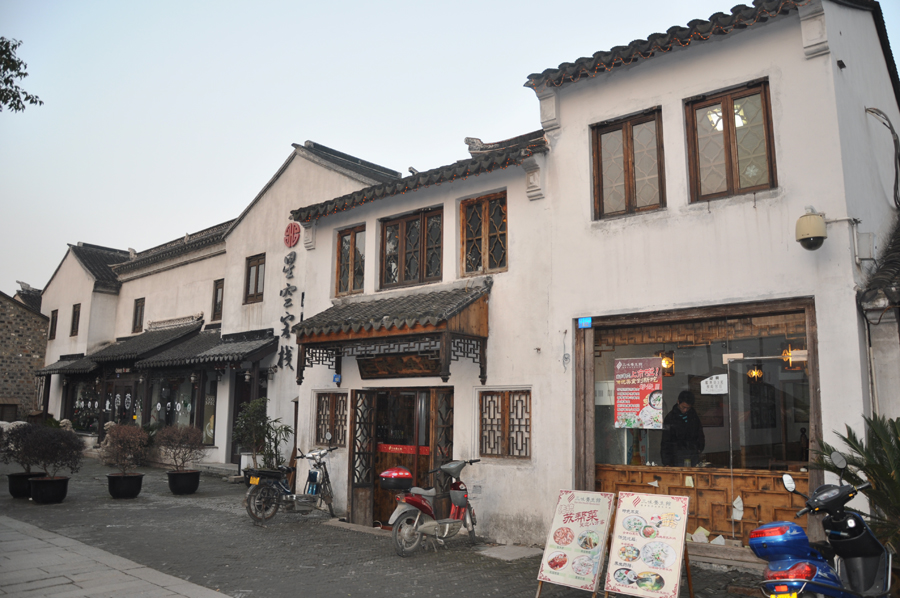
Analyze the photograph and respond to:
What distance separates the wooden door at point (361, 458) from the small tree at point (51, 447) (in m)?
6.37

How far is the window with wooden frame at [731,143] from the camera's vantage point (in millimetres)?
7641

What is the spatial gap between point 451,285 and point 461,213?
47.9 inches

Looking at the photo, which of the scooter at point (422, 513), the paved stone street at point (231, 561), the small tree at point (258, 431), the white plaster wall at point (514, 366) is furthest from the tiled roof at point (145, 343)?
the scooter at point (422, 513)

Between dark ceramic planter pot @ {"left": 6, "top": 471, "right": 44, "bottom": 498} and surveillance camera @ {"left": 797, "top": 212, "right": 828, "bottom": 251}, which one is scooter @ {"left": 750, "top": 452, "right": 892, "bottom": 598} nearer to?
surveillance camera @ {"left": 797, "top": 212, "right": 828, "bottom": 251}

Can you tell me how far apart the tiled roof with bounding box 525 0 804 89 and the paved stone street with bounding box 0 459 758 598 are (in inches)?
247

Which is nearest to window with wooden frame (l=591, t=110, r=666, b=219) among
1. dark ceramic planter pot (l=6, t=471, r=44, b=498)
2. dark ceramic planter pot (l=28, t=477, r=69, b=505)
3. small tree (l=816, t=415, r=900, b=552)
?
small tree (l=816, t=415, r=900, b=552)

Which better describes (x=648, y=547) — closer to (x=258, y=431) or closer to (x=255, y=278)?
(x=258, y=431)

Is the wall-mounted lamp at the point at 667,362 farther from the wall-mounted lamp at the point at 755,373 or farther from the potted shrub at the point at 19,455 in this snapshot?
the potted shrub at the point at 19,455

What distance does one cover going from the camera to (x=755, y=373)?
7.44m

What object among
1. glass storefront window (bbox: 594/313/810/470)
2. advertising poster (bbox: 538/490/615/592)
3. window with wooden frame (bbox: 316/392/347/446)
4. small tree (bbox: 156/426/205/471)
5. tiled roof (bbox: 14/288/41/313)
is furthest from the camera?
tiled roof (bbox: 14/288/41/313)

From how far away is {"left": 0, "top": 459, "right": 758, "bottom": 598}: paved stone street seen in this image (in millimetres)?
6910

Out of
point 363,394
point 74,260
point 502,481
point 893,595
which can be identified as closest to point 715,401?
point 893,595

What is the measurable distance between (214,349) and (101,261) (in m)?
14.5

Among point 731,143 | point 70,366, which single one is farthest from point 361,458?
point 70,366
